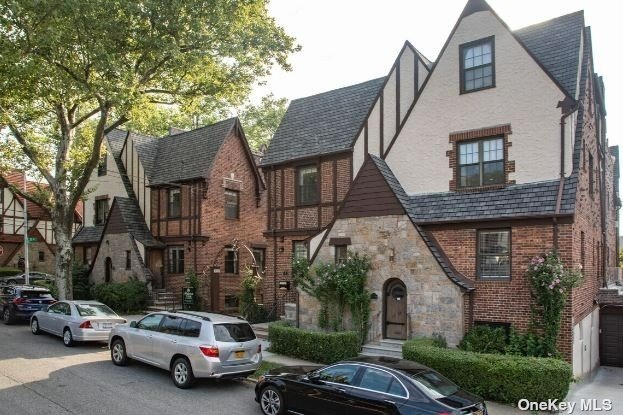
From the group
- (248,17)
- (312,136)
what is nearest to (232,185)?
(312,136)

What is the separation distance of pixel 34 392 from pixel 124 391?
181 centimetres

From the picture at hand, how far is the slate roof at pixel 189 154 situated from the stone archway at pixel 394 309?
12.7 metres

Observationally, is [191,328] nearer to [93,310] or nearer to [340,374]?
[340,374]

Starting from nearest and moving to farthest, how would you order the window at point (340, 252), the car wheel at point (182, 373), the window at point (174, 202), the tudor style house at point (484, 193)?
the car wheel at point (182, 373)
the tudor style house at point (484, 193)
the window at point (340, 252)
the window at point (174, 202)

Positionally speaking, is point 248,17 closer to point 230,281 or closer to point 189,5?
point 189,5

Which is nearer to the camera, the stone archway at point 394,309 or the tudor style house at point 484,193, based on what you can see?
the tudor style house at point 484,193

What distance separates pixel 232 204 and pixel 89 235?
32.5ft

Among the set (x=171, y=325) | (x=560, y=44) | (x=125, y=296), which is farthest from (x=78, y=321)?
(x=560, y=44)

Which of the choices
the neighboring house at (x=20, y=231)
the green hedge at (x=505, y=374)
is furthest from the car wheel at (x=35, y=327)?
the neighboring house at (x=20, y=231)

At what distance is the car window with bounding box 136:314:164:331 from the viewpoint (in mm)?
12320

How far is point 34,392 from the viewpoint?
10258 mm

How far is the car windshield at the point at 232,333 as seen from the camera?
11133mm

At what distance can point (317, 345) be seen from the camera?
46.2ft

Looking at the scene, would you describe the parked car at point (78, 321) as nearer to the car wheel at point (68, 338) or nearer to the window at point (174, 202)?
the car wheel at point (68, 338)
